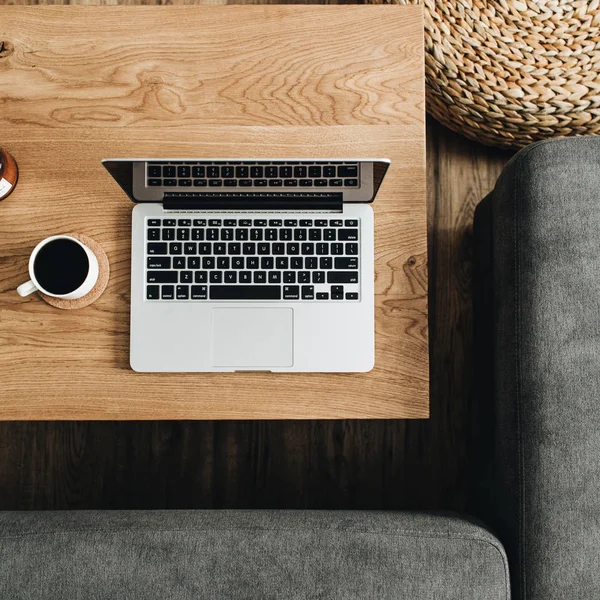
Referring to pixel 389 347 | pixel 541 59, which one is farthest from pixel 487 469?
pixel 541 59

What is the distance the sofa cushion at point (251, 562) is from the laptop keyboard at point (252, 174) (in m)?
0.53

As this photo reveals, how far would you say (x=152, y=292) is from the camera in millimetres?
829

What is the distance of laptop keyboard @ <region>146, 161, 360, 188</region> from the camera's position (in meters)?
0.78

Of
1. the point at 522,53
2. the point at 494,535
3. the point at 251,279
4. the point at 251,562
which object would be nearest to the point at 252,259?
the point at 251,279

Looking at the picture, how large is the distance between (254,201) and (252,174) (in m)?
0.04

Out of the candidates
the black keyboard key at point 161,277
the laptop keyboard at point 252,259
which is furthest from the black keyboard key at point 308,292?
the black keyboard key at point 161,277

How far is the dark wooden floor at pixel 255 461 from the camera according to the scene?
4.26 feet

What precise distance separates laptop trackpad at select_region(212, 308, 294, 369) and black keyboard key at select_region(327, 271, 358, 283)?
0.08 meters

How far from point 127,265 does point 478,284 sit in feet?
2.69

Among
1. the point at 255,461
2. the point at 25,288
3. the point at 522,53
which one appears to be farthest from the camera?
the point at 255,461

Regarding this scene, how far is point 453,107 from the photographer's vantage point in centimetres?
118

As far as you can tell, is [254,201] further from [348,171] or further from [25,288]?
[25,288]

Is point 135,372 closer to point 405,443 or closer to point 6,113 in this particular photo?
point 6,113

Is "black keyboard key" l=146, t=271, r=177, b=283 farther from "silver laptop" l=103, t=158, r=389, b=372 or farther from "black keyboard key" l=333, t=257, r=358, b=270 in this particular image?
"black keyboard key" l=333, t=257, r=358, b=270
